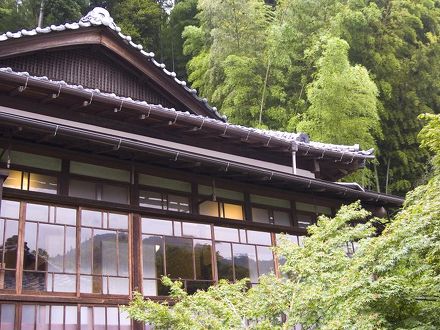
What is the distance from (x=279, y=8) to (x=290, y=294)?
16.6 meters

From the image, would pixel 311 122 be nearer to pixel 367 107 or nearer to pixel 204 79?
pixel 367 107

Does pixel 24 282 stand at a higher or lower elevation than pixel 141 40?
lower

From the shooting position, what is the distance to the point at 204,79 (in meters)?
21.3

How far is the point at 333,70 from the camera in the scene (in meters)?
16.8

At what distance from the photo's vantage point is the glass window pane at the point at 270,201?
11489 millimetres

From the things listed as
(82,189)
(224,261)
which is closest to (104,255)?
(82,189)

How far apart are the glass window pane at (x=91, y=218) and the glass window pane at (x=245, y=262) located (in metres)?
2.69

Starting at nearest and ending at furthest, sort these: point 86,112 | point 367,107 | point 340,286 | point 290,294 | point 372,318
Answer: point 372,318 → point 340,286 → point 290,294 → point 86,112 → point 367,107

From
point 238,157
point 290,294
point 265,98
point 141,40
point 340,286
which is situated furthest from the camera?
point 141,40

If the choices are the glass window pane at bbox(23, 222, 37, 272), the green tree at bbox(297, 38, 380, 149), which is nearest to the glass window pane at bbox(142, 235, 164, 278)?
the glass window pane at bbox(23, 222, 37, 272)

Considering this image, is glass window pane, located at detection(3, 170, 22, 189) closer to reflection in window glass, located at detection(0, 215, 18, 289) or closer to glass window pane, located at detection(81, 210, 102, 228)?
reflection in window glass, located at detection(0, 215, 18, 289)

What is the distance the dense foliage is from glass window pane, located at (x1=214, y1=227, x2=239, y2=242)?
295cm

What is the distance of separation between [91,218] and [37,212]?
0.86m

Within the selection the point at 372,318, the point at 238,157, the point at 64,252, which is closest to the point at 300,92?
the point at 238,157
